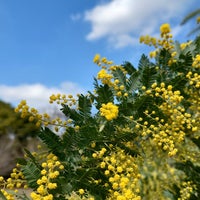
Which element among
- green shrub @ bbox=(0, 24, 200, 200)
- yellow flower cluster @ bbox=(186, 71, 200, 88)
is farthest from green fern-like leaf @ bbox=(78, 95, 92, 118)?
yellow flower cluster @ bbox=(186, 71, 200, 88)

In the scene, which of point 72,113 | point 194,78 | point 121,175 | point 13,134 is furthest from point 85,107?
point 13,134

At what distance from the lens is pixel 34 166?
1.54 m

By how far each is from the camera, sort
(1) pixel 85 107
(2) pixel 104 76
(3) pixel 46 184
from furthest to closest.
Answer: (2) pixel 104 76
(1) pixel 85 107
(3) pixel 46 184

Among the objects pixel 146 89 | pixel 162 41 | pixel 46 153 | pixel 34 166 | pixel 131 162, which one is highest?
pixel 162 41

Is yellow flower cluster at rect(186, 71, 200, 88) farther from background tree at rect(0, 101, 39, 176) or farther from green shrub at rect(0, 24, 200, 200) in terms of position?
background tree at rect(0, 101, 39, 176)

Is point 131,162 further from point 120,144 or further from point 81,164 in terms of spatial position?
point 81,164

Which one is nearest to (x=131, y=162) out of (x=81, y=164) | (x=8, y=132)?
(x=81, y=164)

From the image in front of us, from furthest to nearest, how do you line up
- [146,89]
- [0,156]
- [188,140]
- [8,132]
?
[8,132]
[0,156]
[188,140]
[146,89]

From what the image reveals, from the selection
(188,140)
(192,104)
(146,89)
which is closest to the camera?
(146,89)

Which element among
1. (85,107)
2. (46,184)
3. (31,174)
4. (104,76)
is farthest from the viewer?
(104,76)

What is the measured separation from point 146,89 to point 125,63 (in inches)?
13.2

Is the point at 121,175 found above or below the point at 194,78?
below

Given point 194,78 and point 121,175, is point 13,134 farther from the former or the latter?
point 121,175

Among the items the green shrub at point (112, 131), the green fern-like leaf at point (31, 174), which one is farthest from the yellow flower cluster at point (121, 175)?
the green fern-like leaf at point (31, 174)
